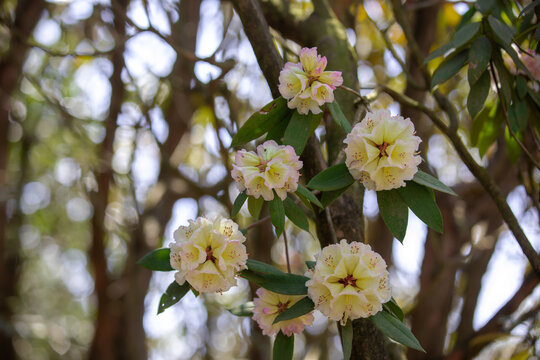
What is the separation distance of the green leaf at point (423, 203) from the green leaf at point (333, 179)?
0.09 metres

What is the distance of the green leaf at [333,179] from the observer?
81cm

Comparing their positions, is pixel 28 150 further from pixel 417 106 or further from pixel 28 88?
Result: pixel 417 106

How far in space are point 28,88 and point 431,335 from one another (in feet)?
10.2

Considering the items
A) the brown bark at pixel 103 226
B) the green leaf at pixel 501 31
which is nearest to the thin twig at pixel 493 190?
the green leaf at pixel 501 31

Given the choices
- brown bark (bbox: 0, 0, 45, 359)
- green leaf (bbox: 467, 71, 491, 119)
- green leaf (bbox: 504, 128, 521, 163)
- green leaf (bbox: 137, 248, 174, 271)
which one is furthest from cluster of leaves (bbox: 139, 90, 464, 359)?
brown bark (bbox: 0, 0, 45, 359)

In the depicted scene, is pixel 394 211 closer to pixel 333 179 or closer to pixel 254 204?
pixel 333 179

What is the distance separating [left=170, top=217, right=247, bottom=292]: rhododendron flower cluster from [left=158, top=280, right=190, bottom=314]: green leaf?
A: 5cm

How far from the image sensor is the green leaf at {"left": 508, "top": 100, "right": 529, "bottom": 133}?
1187 millimetres

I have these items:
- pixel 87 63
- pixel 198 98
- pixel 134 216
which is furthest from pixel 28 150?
pixel 198 98

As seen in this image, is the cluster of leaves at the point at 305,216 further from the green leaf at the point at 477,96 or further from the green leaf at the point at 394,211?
the green leaf at the point at 477,96

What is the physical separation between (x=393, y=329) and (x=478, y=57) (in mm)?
606

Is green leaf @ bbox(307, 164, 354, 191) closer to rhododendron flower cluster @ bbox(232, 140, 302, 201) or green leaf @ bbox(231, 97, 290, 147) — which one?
rhododendron flower cluster @ bbox(232, 140, 302, 201)

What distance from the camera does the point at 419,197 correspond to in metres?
0.84

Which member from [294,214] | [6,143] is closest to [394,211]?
[294,214]
